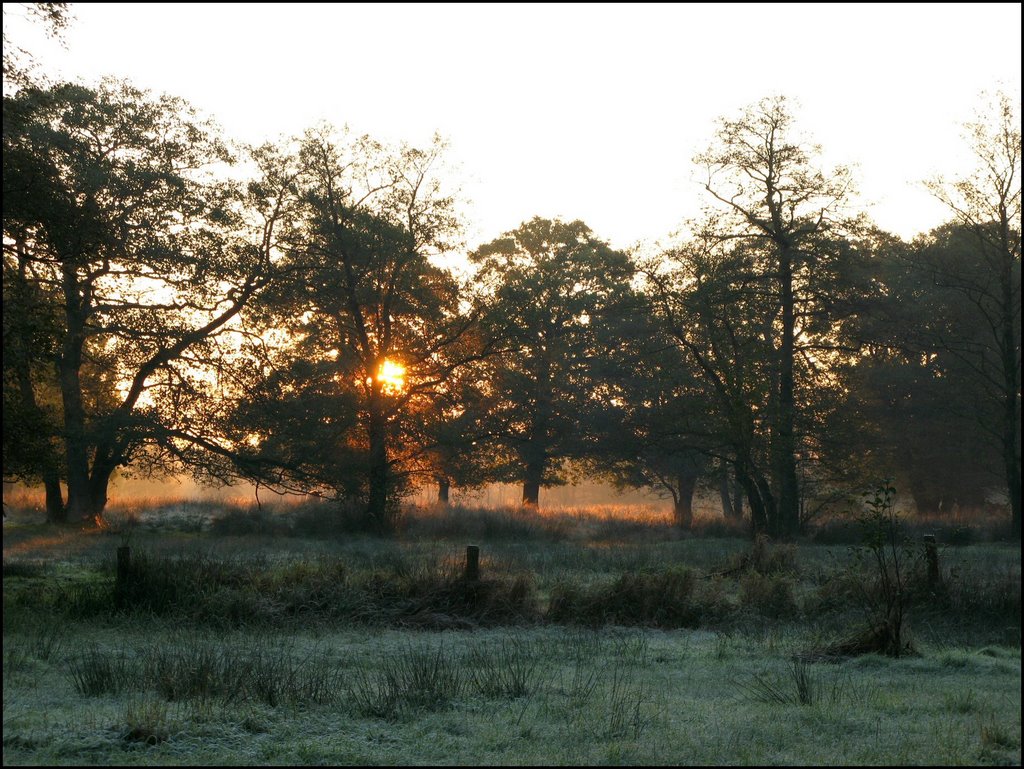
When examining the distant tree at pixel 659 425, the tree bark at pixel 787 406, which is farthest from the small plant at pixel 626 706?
the tree bark at pixel 787 406

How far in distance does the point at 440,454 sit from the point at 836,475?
1477 centimetres

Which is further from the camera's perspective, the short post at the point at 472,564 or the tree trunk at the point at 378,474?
the tree trunk at the point at 378,474

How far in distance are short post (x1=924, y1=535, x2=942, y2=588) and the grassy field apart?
179mm

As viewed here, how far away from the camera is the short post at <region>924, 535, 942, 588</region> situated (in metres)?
15.3

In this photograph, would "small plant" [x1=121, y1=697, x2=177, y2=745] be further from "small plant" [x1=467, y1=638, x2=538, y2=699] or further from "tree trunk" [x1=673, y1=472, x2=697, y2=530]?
"tree trunk" [x1=673, y1=472, x2=697, y2=530]

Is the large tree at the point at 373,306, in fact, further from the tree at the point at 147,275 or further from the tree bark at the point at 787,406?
the tree bark at the point at 787,406

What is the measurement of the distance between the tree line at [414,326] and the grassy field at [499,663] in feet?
22.8

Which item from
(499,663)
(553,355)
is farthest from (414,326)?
(499,663)

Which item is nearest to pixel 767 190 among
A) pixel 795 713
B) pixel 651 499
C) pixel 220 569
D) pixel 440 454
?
pixel 440 454

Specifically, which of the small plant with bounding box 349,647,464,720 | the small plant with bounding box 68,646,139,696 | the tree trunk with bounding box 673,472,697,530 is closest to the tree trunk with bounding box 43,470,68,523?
the small plant with bounding box 68,646,139,696

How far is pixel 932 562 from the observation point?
1552 cm

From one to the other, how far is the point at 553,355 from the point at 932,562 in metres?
27.8

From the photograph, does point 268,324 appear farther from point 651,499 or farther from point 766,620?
point 651,499

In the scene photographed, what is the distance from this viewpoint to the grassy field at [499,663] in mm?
7406
